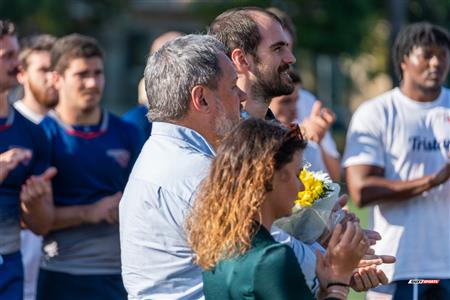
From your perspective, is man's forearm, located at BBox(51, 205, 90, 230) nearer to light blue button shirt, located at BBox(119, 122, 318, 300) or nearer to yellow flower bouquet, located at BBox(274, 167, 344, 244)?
yellow flower bouquet, located at BBox(274, 167, 344, 244)

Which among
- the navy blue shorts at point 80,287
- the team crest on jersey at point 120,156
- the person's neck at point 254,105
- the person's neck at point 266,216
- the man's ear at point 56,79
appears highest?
the person's neck at point 254,105

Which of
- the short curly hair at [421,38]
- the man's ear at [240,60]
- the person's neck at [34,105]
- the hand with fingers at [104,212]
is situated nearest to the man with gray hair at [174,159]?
the man's ear at [240,60]

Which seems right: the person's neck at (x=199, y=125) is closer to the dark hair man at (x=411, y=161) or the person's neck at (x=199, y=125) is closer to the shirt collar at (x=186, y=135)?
the shirt collar at (x=186, y=135)

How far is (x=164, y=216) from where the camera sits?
14.3 ft

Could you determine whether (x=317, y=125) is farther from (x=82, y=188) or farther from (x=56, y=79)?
(x=56, y=79)

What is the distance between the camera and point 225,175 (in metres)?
4.00

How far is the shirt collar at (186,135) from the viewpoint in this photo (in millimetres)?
4508

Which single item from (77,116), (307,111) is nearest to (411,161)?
(307,111)

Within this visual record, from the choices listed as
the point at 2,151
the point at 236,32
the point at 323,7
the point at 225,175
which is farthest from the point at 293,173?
the point at 323,7

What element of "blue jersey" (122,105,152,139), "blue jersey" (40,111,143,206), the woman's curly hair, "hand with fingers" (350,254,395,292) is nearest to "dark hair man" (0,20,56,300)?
"blue jersey" (40,111,143,206)

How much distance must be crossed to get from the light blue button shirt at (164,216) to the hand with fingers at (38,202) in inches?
88.0

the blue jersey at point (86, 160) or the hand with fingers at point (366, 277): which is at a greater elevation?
the hand with fingers at point (366, 277)

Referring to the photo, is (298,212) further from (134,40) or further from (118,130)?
(134,40)

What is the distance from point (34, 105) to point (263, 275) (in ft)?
16.4
